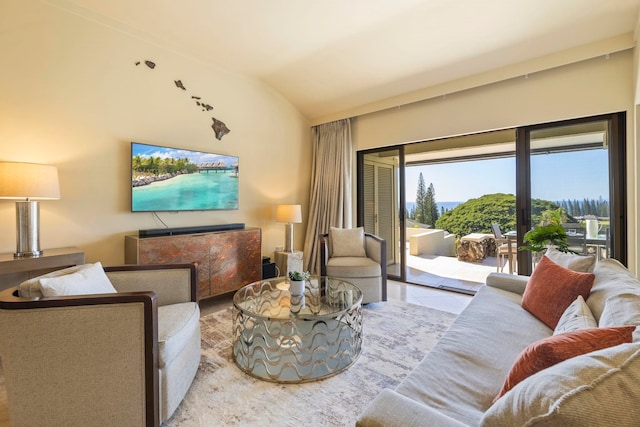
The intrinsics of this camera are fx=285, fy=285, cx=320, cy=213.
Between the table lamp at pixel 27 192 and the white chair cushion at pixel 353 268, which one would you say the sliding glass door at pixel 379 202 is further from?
the table lamp at pixel 27 192

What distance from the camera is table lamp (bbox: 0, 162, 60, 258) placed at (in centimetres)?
209

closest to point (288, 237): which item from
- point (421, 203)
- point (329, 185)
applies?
point (329, 185)

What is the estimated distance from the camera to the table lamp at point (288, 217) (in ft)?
13.1

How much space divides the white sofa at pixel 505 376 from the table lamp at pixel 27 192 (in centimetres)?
276

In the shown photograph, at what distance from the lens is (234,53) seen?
344cm

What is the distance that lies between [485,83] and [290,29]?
2274mm

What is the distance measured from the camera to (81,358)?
1.31 meters

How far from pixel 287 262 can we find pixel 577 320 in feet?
10.2

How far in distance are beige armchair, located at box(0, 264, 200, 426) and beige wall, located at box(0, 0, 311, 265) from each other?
1499mm

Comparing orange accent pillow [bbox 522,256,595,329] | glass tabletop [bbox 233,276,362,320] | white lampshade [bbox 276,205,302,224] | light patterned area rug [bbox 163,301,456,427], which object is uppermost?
white lampshade [bbox 276,205,302,224]

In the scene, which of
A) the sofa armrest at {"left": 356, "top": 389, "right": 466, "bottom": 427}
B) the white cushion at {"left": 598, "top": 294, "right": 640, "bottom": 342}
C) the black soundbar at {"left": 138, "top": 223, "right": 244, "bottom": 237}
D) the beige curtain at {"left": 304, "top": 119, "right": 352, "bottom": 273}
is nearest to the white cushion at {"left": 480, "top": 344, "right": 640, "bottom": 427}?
the sofa armrest at {"left": 356, "top": 389, "right": 466, "bottom": 427}

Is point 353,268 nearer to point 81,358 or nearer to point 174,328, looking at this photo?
point 174,328

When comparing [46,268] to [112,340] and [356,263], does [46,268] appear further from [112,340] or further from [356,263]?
[356,263]

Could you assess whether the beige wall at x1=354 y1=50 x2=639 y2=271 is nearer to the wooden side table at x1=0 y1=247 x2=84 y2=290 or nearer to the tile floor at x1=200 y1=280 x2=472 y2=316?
the tile floor at x1=200 y1=280 x2=472 y2=316
